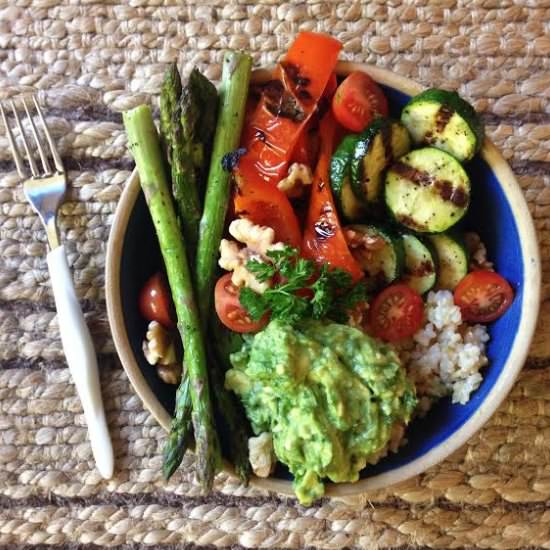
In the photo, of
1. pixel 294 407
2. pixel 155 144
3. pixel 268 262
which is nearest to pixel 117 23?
pixel 155 144

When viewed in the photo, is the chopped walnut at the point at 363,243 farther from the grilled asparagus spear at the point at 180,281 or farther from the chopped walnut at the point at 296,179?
the grilled asparagus spear at the point at 180,281

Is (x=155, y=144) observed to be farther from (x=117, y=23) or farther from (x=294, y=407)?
(x=294, y=407)

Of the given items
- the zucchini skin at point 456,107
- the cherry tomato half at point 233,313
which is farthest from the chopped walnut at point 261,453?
the zucchini skin at point 456,107

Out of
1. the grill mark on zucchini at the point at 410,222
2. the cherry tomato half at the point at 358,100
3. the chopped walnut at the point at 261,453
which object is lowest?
the chopped walnut at the point at 261,453

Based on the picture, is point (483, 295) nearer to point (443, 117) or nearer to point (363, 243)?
point (363, 243)

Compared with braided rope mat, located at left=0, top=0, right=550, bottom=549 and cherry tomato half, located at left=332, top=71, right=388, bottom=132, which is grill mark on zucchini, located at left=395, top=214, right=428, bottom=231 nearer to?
cherry tomato half, located at left=332, top=71, right=388, bottom=132

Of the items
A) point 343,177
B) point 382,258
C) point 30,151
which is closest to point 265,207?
point 343,177

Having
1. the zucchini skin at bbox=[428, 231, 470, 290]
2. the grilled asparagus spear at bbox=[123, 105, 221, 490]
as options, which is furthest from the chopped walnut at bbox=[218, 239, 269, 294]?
the zucchini skin at bbox=[428, 231, 470, 290]
